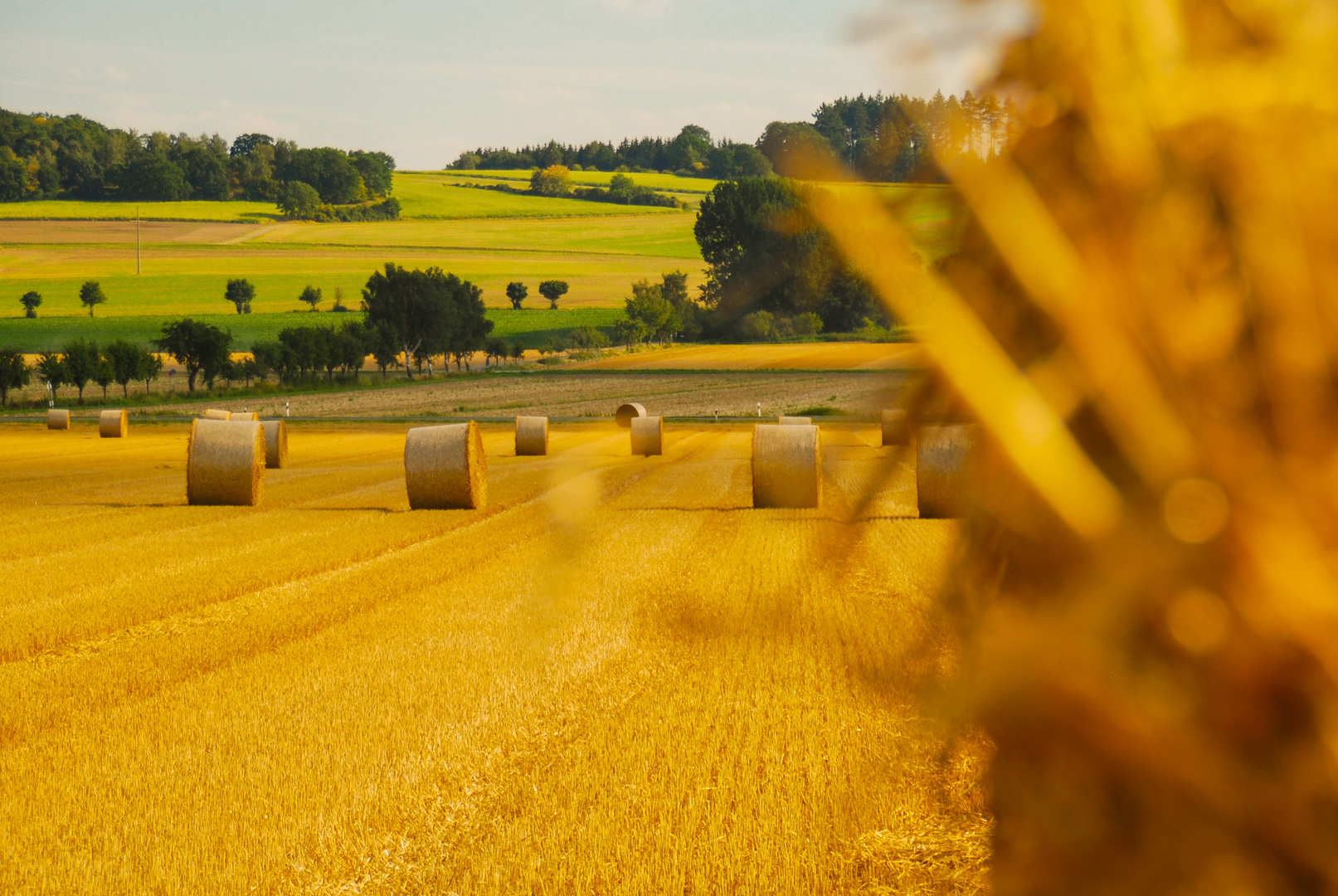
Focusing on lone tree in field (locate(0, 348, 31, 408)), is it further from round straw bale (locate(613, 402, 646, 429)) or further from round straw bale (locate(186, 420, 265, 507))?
round straw bale (locate(186, 420, 265, 507))

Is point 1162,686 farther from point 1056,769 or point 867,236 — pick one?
point 867,236

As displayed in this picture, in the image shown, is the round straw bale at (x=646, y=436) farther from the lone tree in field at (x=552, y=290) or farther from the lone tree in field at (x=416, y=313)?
the lone tree in field at (x=552, y=290)

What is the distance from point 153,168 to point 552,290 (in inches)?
2150

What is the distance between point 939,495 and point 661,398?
141 feet

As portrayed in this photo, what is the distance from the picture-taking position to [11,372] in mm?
63281

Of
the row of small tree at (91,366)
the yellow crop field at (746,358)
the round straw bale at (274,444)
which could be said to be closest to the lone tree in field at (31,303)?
the row of small tree at (91,366)

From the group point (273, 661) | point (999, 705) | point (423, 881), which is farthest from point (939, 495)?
point (999, 705)

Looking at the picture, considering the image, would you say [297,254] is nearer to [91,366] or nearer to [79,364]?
[91,366]

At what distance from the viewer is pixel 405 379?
84875 mm

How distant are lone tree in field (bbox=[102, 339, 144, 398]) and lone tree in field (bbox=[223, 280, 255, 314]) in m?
35.0

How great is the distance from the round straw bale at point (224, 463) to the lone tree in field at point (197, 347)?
177ft

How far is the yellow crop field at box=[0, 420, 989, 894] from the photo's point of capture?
17.4 ft

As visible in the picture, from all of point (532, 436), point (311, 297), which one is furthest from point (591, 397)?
point (311, 297)

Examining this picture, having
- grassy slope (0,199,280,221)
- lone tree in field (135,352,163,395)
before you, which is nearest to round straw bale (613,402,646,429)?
lone tree in field (135,352,163,395)
